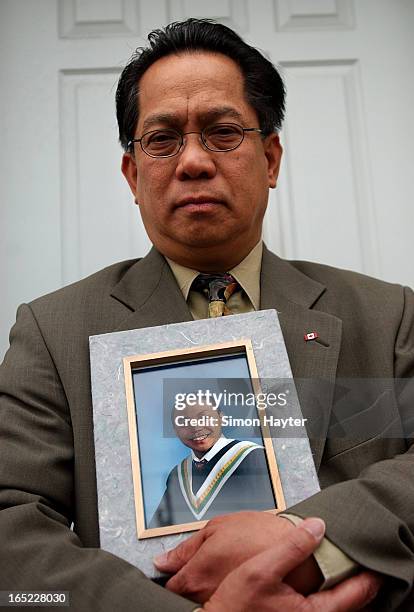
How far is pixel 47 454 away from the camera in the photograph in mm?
1095

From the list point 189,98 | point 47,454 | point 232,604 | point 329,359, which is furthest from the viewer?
point 189,98

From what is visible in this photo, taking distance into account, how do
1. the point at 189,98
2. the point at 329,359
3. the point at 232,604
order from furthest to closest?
the point at 189,98
the point at 329,359
the point at 232,604

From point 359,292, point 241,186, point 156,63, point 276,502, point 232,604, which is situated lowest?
point 232,604

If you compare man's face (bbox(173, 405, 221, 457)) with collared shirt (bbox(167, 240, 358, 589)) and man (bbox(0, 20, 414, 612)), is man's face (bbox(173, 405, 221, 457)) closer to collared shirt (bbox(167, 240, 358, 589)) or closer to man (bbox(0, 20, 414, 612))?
man (bbox(0, 20, 414, 612))

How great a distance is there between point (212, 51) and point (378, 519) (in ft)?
3.36

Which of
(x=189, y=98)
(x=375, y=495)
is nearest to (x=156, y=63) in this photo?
(x=189, y=98)

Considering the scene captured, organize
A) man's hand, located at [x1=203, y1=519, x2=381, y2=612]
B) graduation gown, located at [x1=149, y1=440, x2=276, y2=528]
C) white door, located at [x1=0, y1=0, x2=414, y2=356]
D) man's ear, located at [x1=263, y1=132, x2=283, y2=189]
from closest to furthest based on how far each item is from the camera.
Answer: man's hand, located at [x1=203, y1=519, x2=381, y2=612] → graduation gown, located at [x1=149, y1=440, x2=276, y2=528] → man's ear, located at [x1=263, y1=132, x2=283, y2=189] → white door, located at [x1=0, y1=0, x2=414, y2=356]

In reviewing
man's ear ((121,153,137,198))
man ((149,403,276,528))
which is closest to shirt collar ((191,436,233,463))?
man ((149,403,276,528))

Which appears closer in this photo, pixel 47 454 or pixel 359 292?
pixel 47 454

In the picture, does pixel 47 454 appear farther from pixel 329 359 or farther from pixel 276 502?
pixel 329 359

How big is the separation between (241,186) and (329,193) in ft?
1.75

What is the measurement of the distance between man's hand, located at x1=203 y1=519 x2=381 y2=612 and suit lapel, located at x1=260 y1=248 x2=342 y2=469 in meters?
0.24

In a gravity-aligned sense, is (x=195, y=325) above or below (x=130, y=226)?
below

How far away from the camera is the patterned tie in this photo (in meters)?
1.35
